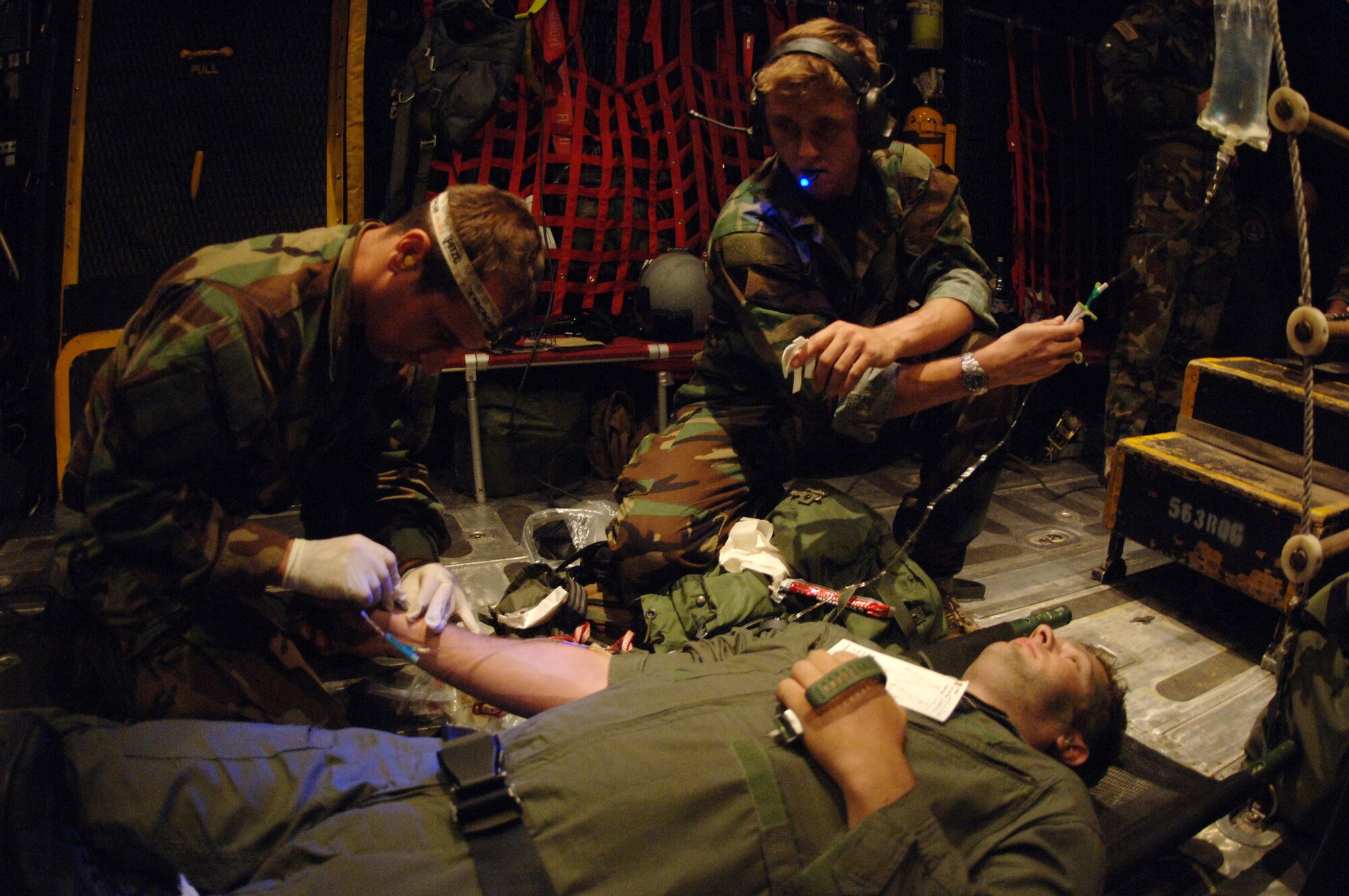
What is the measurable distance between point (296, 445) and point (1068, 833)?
153 cm

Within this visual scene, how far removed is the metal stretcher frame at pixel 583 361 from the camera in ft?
11.4

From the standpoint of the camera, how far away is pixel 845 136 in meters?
2.40

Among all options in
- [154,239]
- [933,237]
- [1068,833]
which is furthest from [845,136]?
[154,239]

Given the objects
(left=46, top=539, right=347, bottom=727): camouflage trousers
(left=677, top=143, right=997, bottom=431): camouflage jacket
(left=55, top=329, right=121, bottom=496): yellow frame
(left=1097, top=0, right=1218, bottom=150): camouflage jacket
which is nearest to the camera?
(left=46, top=539, right=347, bottom=727): camouflage trousers

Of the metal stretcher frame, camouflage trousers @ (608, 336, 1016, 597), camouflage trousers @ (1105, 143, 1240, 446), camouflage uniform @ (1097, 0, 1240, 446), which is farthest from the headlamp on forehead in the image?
camouflage uniform @ (1097, 0, 1240, 446)

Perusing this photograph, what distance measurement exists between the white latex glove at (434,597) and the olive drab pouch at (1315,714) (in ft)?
5.82

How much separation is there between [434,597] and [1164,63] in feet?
12.8

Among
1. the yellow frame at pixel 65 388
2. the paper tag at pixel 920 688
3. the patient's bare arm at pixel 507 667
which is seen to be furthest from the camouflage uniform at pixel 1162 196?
the yellow frame at pixel 65 388

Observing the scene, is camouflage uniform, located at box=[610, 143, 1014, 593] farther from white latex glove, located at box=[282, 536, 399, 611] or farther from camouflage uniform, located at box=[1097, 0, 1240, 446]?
camouflage uniform, located at box=[1097, 0, 1240, 446]

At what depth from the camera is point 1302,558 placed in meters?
1.73

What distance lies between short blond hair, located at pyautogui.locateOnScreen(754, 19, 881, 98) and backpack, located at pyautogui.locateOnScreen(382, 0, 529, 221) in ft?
5.36

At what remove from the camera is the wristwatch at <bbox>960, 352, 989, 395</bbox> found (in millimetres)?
2250

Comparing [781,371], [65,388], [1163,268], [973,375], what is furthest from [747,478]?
[1163,268]

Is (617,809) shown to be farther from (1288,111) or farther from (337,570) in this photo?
(1288,111)
